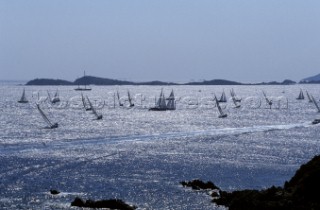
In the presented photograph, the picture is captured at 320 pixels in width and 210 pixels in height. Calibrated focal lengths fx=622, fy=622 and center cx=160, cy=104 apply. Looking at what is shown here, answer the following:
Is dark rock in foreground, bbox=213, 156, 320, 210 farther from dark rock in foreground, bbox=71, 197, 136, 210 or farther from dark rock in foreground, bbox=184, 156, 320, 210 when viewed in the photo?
dark rock in foreground, bbox=71, 197, 136, 210

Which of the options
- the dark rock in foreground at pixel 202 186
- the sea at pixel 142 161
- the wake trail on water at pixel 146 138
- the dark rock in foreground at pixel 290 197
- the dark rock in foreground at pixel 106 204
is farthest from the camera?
the wake trail on water at pixel 146 138

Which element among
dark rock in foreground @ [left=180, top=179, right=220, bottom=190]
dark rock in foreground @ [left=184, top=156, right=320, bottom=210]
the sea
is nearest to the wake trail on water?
the sea

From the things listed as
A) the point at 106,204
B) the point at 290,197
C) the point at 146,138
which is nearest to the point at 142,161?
the point at 106,204

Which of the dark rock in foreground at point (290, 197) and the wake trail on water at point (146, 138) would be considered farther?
the wake trail on water at point (146, 138)

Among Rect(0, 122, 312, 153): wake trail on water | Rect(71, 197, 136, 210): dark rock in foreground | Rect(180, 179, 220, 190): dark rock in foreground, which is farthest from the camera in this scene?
Rect(0, 122, 312, 153): wake trail on water

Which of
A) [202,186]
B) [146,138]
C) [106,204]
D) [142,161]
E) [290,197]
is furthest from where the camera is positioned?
[146,138]

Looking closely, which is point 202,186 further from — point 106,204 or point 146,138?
point 146,138

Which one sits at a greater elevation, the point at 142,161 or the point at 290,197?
the point at 290,197

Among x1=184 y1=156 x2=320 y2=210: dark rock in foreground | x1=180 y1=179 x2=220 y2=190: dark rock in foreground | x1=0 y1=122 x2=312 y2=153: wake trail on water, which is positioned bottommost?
x1=0 y1=122 x2=312 y2=153: wake trail on water

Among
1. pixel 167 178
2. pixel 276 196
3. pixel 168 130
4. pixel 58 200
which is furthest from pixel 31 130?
pixel 276 196

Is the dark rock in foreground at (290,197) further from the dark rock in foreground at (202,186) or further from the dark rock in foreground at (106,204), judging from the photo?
the dark rock in foreground at (106,204)

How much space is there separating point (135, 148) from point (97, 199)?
36179 mm

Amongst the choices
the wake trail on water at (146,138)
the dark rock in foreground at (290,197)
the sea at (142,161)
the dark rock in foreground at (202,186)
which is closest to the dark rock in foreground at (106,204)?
the sea at (142,161)

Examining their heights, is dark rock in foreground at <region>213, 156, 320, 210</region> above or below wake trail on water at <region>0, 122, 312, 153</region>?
above
